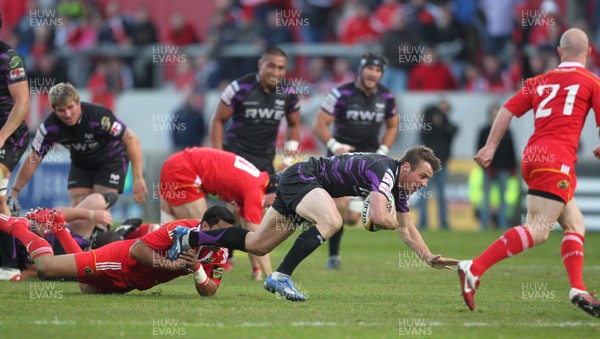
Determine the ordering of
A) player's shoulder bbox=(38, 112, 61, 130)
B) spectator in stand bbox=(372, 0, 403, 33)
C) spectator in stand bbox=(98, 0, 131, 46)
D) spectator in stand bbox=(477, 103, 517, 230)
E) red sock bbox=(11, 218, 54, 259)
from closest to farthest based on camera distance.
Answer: red sock bbox=(11, 218, 54, 259) < player's shoulder bbox=(38, 112, 61, 130) < spectator in stand bbox=(477, 103, 517, 230) < spectator in stand bbox=(372, 0, 403, 33) < spectator in stand bbox=(98, 0, 131, 46)

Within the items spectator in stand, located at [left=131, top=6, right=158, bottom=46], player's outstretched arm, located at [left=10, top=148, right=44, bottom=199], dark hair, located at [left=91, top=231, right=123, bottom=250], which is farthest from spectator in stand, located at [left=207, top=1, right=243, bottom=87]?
dark hair, located at [left=91, top=231, right=123, bottom=250]

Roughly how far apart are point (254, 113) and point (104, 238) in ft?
9.81

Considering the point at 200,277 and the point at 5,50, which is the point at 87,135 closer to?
the point at 5,50

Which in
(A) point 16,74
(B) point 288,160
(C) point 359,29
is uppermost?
(C) point 359,29

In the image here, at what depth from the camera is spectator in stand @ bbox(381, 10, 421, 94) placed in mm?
22641

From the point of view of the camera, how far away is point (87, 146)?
A: 12570 mm

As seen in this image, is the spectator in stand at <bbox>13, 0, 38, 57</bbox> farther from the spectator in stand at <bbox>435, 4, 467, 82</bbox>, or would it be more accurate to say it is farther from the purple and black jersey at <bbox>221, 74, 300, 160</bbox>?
the purple and black jersey at <bbox>221, 74, 300, 160</bbox>

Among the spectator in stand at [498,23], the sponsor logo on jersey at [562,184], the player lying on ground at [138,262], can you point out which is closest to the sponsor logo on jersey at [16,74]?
the player lying on ground at [138,262]

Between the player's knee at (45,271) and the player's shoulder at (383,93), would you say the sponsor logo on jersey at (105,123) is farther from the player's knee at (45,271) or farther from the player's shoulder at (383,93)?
the player's shoulder at (383,93)

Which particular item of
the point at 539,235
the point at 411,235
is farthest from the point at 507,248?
the point at 411,235

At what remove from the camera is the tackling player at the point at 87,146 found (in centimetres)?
1180

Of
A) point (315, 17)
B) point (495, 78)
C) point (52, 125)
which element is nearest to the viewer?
point (52, 125)

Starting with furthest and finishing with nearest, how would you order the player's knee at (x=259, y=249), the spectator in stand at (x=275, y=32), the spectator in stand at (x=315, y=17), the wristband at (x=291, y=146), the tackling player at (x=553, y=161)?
the spectator in stand at (x=315, y=17) < the spectator in stand at (x=275, y=32) < the wristband at (x=291, y=146) < the player's knee at (x=259, y=249) < the tackling player at (x=553, y=161)

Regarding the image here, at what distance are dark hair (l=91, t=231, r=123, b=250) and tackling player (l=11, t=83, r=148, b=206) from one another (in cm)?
49
